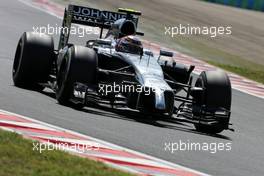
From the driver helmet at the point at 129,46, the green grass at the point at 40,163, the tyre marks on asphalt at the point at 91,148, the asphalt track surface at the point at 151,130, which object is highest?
the driver helmet at the point at 129,46

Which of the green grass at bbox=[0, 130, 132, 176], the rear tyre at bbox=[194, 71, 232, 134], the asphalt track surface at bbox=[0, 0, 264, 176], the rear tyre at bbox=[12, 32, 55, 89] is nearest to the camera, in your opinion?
the green grass at bbox=[0, 130, 132, 176]

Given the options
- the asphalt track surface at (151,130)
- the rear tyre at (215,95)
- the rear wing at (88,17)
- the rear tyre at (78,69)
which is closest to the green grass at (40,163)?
the asphalt track surface at (151,130)

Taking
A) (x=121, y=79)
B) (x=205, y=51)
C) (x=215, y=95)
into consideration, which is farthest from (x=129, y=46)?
(x=205, y=51)

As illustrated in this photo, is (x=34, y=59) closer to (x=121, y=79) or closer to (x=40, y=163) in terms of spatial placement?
(x=121, y=79)

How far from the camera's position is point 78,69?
42.1 ft

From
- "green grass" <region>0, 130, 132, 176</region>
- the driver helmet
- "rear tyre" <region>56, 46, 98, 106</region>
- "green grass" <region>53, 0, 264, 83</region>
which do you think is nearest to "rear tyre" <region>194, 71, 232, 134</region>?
the driver helmet

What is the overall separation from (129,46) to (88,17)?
2014 millimetres

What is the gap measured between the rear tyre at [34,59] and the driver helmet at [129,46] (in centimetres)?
112

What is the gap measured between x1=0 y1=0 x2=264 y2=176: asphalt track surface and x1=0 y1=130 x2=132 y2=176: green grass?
5.02 ft

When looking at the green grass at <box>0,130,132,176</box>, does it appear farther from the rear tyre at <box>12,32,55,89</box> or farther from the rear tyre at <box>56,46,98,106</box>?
the rear tyre at <box>12,32,55,89</box>

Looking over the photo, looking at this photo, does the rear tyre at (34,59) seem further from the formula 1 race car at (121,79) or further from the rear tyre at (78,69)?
the rear tyre at (78,69)

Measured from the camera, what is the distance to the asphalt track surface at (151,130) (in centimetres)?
1045

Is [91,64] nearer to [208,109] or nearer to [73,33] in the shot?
[208,109]

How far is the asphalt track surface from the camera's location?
10445mm
